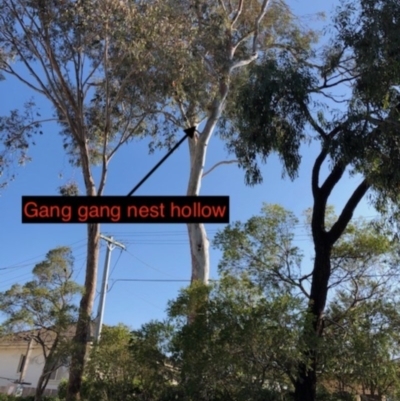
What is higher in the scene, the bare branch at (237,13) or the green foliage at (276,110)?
the bare branch at (237,13)

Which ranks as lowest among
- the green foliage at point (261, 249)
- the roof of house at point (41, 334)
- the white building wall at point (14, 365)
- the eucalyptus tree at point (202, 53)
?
the white building wall at point (14, 365)

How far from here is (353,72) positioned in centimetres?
878

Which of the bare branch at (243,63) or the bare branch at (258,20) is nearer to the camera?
the bare branch at (243,63)

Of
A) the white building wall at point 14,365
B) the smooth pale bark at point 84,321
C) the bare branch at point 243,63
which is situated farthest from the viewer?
the white building wall at point 14,365

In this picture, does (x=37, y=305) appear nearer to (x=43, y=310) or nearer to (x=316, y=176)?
(x=43, y=310)

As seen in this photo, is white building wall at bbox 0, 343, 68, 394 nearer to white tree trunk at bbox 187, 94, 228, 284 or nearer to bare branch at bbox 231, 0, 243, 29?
white tree trunk at bbox 187, 94, 228, 284

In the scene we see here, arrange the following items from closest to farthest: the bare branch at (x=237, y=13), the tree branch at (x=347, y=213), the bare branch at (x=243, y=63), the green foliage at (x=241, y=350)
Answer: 1. the green foliage at (x=241, y=350)
2. the tree branch at (x=347, y=213)
3. the bare branch at (x=243, y=63)
4. the bare branch at (x=237, y=13)

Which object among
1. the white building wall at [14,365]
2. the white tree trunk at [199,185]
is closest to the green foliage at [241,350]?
the white tree trunk at [199,185]

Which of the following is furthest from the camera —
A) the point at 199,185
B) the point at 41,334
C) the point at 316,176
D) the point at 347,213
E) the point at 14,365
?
the point at 14,365

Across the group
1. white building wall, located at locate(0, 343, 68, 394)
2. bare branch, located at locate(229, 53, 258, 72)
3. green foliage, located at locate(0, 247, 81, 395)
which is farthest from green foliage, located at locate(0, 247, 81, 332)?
white building wall, located at locate(0, 343, 68, 394)

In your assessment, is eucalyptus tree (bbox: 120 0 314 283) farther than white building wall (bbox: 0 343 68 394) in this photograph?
No

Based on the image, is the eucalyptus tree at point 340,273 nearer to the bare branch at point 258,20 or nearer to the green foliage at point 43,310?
the green foliage at point 43,310

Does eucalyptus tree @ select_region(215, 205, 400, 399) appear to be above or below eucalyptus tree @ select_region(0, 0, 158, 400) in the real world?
below

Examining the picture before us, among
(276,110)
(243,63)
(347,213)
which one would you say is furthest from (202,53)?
(347,213)
